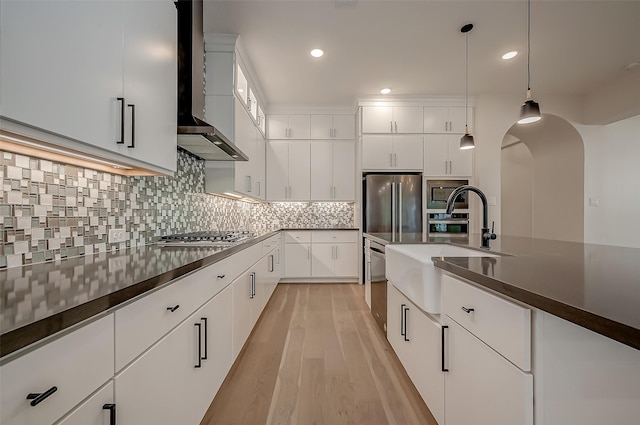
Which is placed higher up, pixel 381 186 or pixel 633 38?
pixel 633 38

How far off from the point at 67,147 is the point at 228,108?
2043 millimetres

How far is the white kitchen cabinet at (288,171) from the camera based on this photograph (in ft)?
15.6

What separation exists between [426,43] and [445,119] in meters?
1.66

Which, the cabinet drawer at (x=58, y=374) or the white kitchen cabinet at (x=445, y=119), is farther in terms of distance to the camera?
the white kitchen cabinet at (x=445, y=119)

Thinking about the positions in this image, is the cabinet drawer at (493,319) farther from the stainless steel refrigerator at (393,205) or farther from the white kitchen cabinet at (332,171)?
the white kitchen cabinet at (332,171)

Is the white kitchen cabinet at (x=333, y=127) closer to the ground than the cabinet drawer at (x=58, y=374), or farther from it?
farther from it

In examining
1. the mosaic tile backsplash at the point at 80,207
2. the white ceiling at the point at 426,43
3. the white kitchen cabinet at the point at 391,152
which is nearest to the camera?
the mosaic tile backsplash at the point at 80,207

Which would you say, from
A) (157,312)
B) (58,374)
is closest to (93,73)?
(157,312)

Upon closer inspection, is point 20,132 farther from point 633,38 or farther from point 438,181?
point 633,38

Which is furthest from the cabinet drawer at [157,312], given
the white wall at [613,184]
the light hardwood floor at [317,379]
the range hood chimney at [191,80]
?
the white wall at [613,184]

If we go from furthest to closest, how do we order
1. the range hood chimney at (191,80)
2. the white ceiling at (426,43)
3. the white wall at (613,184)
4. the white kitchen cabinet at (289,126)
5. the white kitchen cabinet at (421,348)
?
the white kitchen cabinet at (289,126) → the white wall at (613,184) → the white ceiling at (426,43) → the range hood chimney at (191,80) → the white kitchen cabinet at (421,348)

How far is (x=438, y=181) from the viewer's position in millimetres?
4434

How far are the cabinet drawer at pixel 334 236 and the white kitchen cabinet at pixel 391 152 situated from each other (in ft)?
3.57

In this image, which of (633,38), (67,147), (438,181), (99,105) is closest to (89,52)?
(99,105)
